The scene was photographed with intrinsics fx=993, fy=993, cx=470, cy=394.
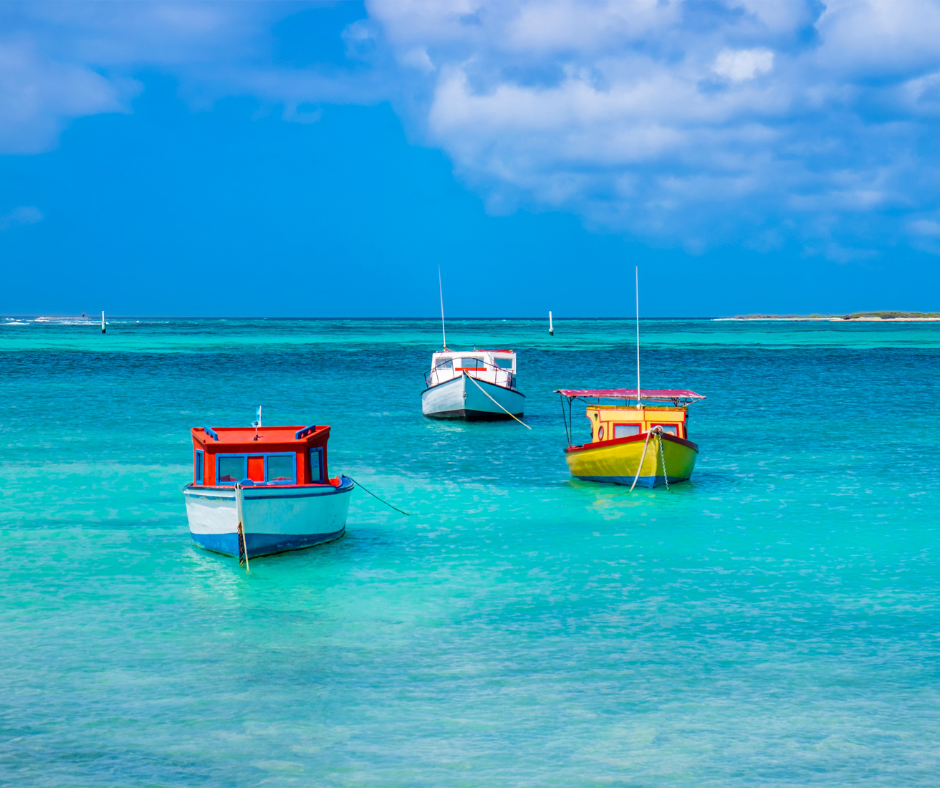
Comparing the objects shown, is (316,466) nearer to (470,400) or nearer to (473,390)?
(473,390)

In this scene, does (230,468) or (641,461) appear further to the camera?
(641,461)

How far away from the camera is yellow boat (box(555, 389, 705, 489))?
2420 cm

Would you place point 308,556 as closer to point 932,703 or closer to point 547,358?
point 932,703

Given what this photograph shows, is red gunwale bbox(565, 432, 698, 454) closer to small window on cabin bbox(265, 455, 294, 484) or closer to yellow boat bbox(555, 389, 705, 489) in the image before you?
yellow boat bbox(555, 389, 705, 489)

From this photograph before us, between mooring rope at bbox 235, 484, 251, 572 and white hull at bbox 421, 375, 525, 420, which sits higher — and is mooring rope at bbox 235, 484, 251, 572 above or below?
below

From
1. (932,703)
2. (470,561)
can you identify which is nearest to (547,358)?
(470,561)

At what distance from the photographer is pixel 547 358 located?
294ft

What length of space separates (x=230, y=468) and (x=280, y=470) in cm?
89

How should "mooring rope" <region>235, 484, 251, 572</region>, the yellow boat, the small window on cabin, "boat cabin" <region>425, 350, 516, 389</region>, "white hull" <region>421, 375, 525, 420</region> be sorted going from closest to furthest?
"mooring rope" <region>235, 484, 251, 572</region> < the small window on cabin < the yellow boat < "white hull" <region>421, 375, 525, 420</region> < "boat cabin" <region>425, 350, 516, 389</region>

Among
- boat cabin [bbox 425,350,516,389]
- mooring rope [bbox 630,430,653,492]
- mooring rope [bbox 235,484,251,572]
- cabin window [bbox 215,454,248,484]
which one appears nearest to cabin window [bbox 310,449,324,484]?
cabin window [bbox 215,454,248,484]

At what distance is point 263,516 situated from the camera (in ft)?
56.4

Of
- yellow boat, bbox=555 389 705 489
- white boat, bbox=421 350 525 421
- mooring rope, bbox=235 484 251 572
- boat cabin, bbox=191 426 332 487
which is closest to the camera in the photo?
mooring rope, bbox=235 484 251 572

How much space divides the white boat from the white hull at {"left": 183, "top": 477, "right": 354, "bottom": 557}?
67.0ft

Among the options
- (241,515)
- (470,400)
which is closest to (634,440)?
(241,515)
